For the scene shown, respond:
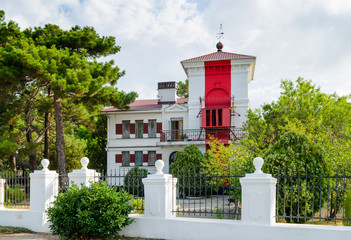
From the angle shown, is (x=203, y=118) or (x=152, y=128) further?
(x=152, y=128)

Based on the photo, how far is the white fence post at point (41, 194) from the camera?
30.9 ft

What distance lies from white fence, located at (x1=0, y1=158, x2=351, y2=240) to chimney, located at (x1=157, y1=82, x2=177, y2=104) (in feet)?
63.8

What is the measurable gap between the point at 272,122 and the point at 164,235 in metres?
12.3

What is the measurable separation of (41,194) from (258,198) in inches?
222

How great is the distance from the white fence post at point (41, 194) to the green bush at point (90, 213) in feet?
4.43

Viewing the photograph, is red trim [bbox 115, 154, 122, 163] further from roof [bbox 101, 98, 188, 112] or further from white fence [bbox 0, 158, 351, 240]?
white fence [bbox 0, 158, 351, 240]

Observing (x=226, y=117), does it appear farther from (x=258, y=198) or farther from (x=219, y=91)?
(x=258, y=198)

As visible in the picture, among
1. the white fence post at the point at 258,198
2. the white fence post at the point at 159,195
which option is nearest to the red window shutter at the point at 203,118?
the white fence post at the point at 159,195

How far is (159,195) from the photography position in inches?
327

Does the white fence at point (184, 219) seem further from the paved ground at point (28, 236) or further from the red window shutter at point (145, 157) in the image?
the red window shutter at point (145, 157)

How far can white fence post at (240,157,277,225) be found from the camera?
283 inches

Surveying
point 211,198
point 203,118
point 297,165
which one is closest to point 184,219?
point 211,198

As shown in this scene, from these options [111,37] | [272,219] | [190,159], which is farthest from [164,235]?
[111,37]

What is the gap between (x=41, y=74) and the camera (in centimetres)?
1894
